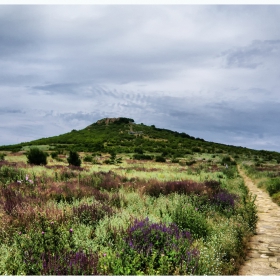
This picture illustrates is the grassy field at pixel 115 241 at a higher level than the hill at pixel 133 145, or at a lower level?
lower

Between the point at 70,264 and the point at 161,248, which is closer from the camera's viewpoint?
the point at 70,264

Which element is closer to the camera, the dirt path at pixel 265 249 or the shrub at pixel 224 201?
the dirt path at pixel 265 249

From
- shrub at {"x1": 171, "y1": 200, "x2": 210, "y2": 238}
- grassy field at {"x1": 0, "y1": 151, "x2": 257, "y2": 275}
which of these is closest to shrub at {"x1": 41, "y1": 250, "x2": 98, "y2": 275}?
grassy field at {"x1": 0, "y1": 151, "x2": 257, "y2": 275}

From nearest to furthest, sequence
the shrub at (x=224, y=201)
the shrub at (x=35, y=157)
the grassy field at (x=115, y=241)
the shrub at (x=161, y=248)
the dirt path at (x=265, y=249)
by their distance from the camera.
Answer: the grassy field at (x=115, y=241)
the shrub at (x=161, y=248)
the dirt path at (x=265, y=249)
the shrub at (x=224, y=201)
the shrub at (x=35, y=157)

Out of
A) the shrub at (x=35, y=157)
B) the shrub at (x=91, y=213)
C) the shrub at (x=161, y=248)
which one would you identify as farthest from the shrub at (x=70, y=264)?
the shrub at (x=35, y=157)

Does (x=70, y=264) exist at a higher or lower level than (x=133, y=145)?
lower

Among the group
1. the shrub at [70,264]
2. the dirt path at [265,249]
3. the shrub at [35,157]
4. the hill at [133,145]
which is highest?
the hill at [133,145]

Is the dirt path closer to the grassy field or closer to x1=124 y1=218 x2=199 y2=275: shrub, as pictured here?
the grassy field

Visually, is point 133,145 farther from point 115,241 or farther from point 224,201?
point 115,241

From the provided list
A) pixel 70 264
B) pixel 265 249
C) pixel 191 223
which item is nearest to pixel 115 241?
pixel 70 264

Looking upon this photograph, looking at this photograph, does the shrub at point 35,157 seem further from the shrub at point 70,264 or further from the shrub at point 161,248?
the shrub at point 70,264

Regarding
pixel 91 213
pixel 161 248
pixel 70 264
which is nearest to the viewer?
pixel 70 264

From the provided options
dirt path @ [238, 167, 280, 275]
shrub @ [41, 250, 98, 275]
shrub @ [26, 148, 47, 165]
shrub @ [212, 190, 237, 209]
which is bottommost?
dirt path @ [238, 167, 280, 275]

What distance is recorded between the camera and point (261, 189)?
1391 cm
